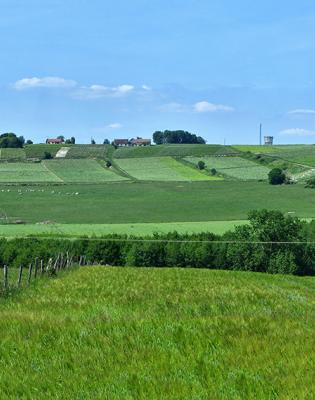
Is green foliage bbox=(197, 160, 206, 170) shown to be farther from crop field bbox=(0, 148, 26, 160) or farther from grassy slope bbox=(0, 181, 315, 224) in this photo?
crop field bbox=(0, 148, 26, 160)

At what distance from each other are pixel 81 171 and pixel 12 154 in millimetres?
17748

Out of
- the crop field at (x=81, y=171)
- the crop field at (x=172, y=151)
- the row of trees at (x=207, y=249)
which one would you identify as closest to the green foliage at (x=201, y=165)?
the crop field at (x=172, y=151)

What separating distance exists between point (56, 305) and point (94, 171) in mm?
85053

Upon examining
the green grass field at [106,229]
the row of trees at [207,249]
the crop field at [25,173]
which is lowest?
the row of trees at [207,249]

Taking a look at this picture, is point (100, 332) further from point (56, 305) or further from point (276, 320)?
point (56, 305)

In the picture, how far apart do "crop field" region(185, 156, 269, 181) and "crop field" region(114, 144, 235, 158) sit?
5268 millimetres

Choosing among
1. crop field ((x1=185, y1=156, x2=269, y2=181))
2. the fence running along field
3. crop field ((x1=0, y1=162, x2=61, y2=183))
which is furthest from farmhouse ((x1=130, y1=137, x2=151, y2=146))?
the fence running along field

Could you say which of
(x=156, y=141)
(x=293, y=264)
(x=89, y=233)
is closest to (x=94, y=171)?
(x=89, y=233)

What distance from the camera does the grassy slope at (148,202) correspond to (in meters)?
72.1

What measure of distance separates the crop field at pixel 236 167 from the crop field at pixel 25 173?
24.4 m

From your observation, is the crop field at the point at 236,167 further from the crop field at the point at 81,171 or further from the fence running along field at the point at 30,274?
the fence running along field at the point at 30,274

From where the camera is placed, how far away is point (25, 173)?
305 feet

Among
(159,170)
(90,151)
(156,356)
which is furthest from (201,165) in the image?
(156,356)

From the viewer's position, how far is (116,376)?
729cm
